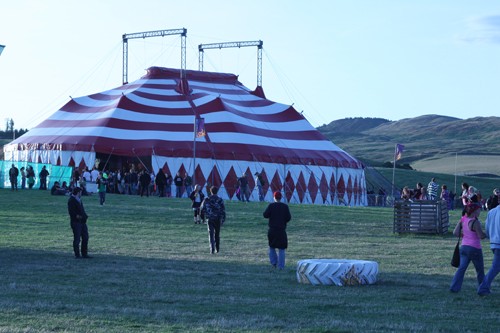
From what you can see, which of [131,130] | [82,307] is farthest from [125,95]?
[82,307]

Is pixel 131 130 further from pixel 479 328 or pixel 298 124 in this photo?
pixel 479 328

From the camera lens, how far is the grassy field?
11.4m

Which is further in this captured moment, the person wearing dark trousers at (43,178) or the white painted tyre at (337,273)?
the person wearing dark trousers at (43,178)

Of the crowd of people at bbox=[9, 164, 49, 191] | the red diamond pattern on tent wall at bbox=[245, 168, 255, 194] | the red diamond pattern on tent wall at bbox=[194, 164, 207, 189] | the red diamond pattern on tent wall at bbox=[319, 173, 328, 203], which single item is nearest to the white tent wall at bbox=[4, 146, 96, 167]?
the crowd of people at bbox=[9, 164, 49, 191]

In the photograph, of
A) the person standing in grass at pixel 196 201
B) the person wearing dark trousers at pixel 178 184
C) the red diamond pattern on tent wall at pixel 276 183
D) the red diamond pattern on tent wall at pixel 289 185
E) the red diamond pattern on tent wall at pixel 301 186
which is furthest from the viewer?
the red diamond pattern on tent wall at pixel 301 186

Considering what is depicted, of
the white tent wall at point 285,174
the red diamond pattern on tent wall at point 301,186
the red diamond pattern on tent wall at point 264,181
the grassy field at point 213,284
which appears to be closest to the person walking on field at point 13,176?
the white tent wall at point 285,174

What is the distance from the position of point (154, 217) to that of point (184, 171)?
15.5 m

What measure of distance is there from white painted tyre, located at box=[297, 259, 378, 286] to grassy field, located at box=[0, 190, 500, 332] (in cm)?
24

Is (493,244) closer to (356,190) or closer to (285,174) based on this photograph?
(285,174)

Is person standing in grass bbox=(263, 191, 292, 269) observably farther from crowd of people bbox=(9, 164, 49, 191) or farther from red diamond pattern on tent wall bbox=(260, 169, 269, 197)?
red diamond pattern on tent wall bbox=(260, 169, 269, 197)

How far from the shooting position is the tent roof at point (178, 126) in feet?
157

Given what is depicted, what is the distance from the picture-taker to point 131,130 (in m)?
49.2

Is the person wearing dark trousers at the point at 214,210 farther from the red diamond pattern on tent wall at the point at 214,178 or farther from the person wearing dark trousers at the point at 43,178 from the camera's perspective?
the red diamond pattern on tent wall at the point at 214,178

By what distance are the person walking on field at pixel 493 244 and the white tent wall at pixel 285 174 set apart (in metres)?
32.6
